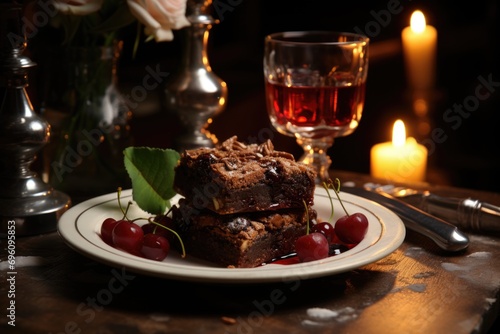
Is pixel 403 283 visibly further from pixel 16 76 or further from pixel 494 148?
pixel 494 148

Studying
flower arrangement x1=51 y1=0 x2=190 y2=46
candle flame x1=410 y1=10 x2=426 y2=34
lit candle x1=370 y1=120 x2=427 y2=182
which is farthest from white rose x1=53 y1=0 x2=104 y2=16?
candle flame x1=410 y1=10 x2=426 y2=34

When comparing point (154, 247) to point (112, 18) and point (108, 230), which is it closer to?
point (108, 230)

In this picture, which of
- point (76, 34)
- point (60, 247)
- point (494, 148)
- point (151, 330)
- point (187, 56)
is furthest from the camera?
point (494, 148)

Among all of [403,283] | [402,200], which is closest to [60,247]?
[403,283]

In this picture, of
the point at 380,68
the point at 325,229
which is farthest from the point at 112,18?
the point at 380,68

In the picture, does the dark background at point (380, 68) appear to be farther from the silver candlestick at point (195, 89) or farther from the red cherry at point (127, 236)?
the red cherry at point (127, 236)

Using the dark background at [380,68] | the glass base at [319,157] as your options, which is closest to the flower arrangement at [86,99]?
the glass base at [319,157]
